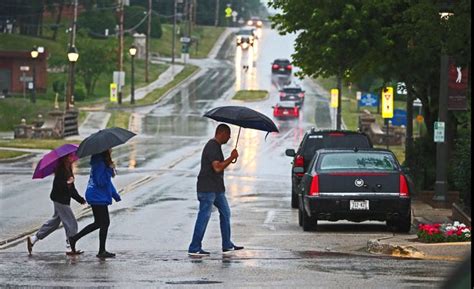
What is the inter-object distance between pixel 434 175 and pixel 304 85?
7910 cm

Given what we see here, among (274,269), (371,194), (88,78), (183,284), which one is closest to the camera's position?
(183,284)

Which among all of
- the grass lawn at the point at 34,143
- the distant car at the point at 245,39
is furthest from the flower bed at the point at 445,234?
the distant car at the point at 245,39

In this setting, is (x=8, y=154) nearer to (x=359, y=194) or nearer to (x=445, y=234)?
(x=359, y=194)

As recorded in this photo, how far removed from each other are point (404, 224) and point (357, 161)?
1.32 metres

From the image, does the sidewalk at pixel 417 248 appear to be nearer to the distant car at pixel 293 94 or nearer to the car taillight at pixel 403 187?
the car taillight at pixel 403 187

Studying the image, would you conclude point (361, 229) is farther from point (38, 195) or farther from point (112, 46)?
point (112, 46)

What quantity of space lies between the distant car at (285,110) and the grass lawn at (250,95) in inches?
457

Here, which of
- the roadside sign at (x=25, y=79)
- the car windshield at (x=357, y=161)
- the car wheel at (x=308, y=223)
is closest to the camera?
the car windshield at (x=357, y=161)

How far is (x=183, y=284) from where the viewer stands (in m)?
13.0

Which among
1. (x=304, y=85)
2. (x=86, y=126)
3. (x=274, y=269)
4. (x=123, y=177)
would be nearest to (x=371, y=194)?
(x=274, y=269)

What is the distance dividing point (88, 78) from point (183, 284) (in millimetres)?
86991

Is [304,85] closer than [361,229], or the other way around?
[361,229]

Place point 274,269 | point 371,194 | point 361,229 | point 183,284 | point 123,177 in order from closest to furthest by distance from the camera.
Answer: point 183,284
point 274,269
point 371,194
point 361,229
point 123,177

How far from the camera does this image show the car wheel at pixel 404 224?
20.6 m
